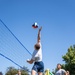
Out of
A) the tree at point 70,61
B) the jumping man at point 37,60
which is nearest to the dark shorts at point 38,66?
the jumping man at point 37,60

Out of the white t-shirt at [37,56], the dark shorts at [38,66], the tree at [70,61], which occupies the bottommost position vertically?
the dark shorts at [38,66]

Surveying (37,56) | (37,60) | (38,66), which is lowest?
(38,66)

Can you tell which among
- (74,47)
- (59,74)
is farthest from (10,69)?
(59,74)

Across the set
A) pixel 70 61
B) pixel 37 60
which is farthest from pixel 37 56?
pixel 70 61

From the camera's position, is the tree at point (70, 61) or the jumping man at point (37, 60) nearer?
the jumping man at point (37, 60)

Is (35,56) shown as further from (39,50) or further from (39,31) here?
(39,31)

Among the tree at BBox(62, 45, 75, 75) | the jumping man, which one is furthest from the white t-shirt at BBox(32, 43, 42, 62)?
the tree at BBox(62, 45, 75, 75)

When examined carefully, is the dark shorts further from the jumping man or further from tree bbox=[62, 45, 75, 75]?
tree bbox=[62, 45, 75, 75]

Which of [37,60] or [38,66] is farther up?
[37,60]

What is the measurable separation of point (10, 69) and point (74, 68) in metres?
25.3

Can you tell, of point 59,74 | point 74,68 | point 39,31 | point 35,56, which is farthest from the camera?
point 74,68

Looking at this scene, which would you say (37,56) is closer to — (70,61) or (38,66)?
(38,66)

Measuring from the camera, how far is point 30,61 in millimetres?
9758

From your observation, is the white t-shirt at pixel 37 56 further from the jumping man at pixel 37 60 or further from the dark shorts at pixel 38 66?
the dark shorts at pixel 38 66
